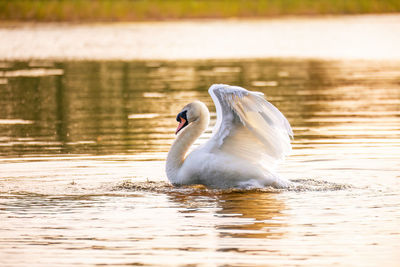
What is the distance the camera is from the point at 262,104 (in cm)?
1046

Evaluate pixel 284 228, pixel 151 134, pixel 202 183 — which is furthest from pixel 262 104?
pixel 151 134

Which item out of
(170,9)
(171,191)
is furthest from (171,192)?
(170,9)

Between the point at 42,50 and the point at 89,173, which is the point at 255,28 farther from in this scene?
the point at 89,173

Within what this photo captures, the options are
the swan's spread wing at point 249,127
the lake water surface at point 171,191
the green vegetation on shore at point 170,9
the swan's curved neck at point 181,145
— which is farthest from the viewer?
the green vegetation on shore at point 170,9

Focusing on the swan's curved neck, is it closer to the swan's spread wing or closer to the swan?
the swan

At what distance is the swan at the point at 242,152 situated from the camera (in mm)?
10555

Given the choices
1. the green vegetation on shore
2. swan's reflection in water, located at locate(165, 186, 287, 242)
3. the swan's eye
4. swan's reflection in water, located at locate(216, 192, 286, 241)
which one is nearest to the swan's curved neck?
the swan's eye

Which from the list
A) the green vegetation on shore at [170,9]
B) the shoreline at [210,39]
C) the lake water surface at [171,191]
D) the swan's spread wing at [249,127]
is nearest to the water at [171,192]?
the lake water surface at [171,191]

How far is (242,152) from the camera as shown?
430 inches

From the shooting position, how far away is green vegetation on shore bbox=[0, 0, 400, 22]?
54.0 m

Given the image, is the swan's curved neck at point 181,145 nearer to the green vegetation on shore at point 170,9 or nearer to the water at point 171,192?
the water at point 171,192

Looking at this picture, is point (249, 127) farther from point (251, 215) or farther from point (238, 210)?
point (251, 215)

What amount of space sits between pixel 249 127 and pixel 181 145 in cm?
105

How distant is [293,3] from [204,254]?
48.3m
